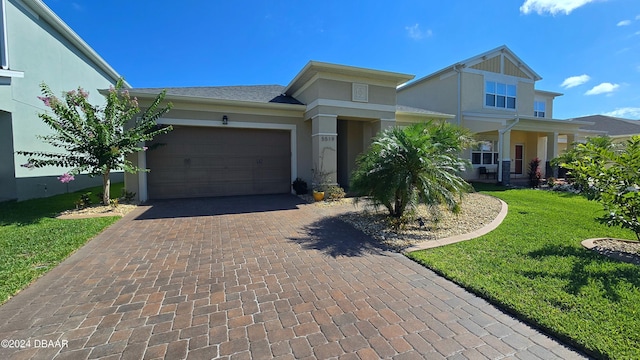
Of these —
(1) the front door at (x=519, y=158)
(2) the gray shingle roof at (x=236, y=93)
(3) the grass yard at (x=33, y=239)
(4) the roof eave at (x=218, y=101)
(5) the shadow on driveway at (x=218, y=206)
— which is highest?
(2) the gray shingle roof at (x=236, y=93)

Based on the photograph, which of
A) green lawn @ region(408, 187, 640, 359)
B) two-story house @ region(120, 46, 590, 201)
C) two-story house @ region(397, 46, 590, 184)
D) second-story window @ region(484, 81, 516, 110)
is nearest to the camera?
green lawn @ region(408, 187, 640, 359)

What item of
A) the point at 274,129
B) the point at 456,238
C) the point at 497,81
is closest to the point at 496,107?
the point at 497,81

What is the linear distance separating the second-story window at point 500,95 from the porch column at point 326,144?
11365mm

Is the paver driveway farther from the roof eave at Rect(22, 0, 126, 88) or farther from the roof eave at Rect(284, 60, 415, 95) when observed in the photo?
the roof eave at Rect(22, 0, 126, 88)

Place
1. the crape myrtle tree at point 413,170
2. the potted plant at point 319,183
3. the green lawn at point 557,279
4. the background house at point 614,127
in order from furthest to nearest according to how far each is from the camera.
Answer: the background house at point 614,127 → the potted plant at point 319,183 → the crape myrtle tree at point 413,170 → the green lawn at point 557,279

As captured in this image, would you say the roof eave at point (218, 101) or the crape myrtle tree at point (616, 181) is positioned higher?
the roof eave at point (218, 101)

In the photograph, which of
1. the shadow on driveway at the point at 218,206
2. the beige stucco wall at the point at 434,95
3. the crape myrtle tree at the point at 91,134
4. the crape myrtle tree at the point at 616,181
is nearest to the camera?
the crape myrtle tree at the point at 616,181

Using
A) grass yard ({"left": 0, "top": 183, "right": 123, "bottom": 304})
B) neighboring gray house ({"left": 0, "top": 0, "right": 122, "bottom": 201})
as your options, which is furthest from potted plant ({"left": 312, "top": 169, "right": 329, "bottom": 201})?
neighboring gray house ({"left": 0, "top": 0, "right": 122, "bottom": 201})

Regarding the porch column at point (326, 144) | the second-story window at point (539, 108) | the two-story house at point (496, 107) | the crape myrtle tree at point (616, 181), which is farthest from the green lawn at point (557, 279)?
the second-story window at point (539, 108)

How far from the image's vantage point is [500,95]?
1611 cm

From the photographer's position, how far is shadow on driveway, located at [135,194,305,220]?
763cm

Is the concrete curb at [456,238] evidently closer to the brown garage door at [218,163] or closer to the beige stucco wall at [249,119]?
the beige stucco wall at [249,119]

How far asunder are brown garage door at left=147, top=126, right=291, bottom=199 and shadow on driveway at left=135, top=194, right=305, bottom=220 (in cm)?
60

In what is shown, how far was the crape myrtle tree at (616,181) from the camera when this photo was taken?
4.26 m
